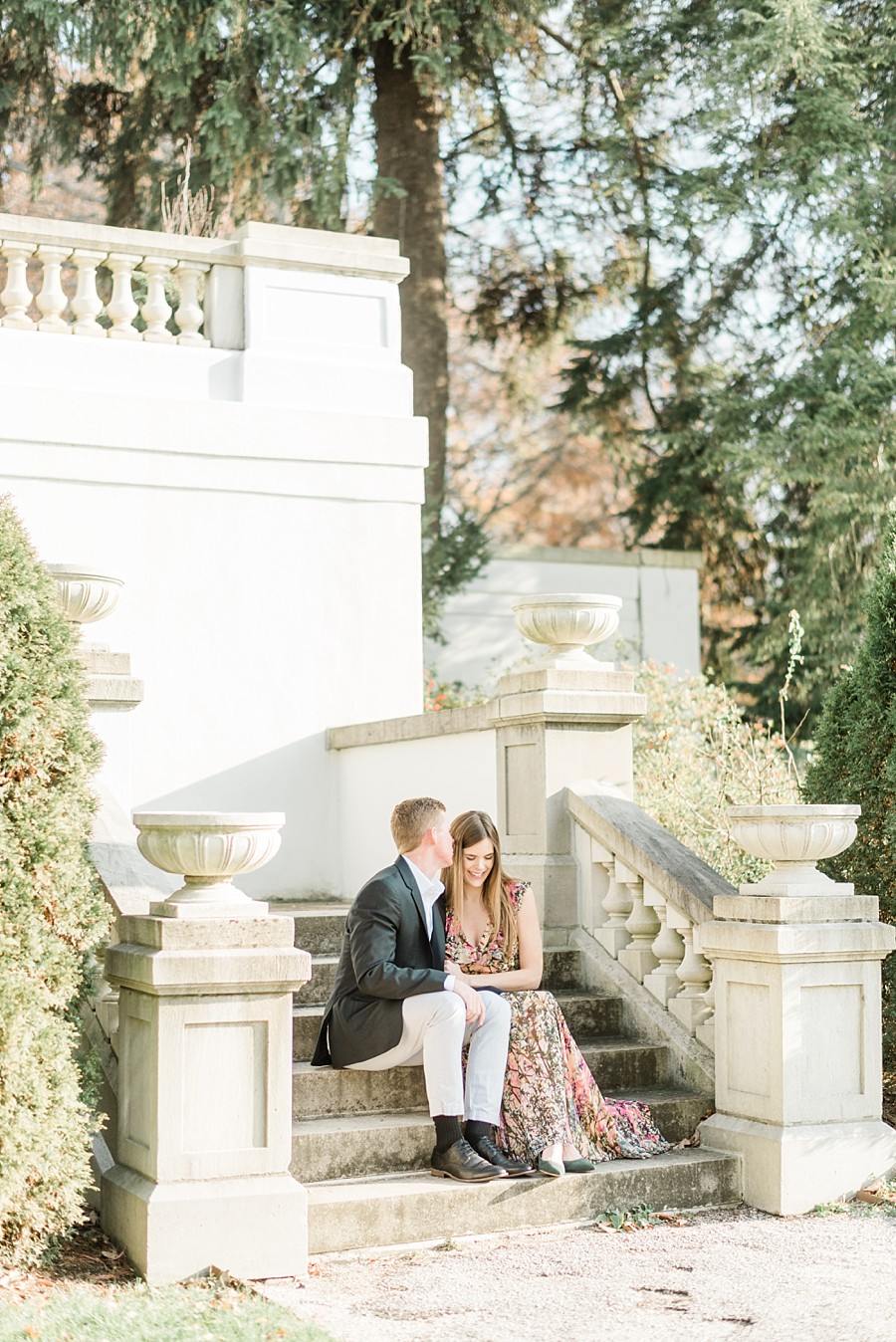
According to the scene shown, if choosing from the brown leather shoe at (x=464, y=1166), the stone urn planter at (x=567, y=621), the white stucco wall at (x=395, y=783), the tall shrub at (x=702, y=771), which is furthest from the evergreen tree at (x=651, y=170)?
the brown leather shoe at (x=464, y=1166)

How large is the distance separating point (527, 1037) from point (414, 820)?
0.92m

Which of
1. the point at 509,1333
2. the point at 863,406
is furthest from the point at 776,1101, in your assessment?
the point at 863,406

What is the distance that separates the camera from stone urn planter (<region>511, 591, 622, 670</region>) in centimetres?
700

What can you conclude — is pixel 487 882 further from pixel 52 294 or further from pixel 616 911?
pixel 52 294

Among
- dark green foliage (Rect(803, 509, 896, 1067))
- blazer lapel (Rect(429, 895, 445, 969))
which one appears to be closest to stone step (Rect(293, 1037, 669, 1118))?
blazer lapel (Rect(429, 895, 445, 969))

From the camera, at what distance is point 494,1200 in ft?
17.7

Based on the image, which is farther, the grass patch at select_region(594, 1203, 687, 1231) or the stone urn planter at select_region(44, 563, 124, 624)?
the stone urn planter at select_region(44, 563, 124, 624)

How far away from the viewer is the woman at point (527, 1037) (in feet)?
18.5

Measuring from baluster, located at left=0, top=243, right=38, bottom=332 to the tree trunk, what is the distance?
5.53 meters

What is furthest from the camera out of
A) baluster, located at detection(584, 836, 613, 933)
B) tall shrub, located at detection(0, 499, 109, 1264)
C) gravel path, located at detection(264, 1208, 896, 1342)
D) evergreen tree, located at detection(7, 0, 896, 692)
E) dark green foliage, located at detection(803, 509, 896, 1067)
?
evergreen tree, located at detection(7, 0, 896, 692)

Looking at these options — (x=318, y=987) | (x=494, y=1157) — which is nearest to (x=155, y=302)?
(x=318, y=987)

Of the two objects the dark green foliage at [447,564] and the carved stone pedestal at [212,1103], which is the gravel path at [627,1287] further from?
the dark green foliage at [447,564]

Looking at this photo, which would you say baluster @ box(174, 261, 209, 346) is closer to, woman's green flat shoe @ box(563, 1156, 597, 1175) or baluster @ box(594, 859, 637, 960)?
baluster @ box(594, 859, 637, 960)

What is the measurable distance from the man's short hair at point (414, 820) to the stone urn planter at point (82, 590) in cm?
180
